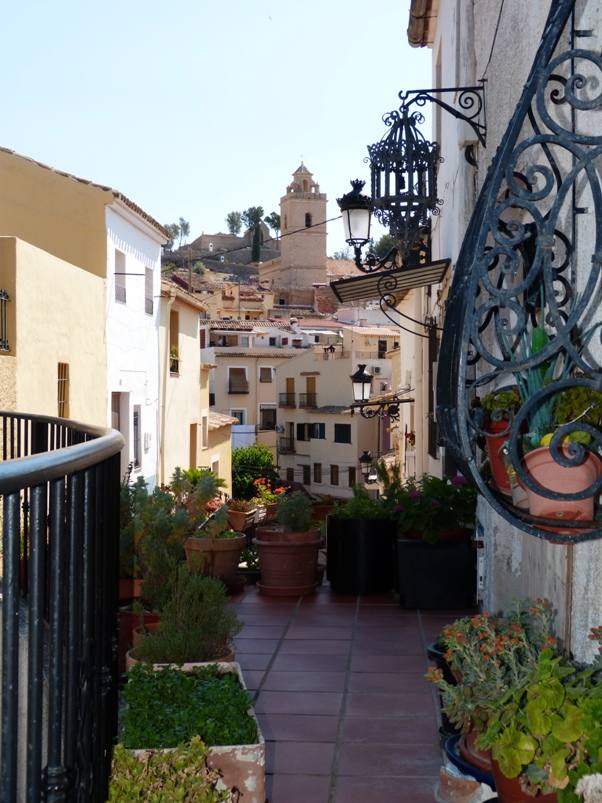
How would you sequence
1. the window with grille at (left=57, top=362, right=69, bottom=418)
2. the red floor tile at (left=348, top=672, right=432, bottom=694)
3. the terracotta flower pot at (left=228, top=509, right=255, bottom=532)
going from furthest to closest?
the window with grille at (left=57, top=362, right=69, bottom=418)
the terracotta flower pot at (left=228, top=509, right=255, bottom=532)
the red floor tile at (left=348, top=672, right=432, bottom=694)

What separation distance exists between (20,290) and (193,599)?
8335 millimetres

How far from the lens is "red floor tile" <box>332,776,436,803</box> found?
154 inches

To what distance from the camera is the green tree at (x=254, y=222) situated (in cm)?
11612

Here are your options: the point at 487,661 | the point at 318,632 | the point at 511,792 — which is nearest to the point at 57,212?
the point at 318,632

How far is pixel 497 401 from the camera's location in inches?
122

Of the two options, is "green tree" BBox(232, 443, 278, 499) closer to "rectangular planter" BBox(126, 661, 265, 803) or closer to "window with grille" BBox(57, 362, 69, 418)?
"window with grille" BBox(57, 362, 69, 418)

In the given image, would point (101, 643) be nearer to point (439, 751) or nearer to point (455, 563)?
point (439, 751)

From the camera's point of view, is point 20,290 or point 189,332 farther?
point 189,332

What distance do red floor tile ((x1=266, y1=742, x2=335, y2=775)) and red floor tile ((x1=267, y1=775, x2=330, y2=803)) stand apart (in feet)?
0.17

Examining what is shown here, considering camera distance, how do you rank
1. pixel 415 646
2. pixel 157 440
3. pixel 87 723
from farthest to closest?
1. pixel 157 440
2. pixel 415 646
3. pixel 87 723

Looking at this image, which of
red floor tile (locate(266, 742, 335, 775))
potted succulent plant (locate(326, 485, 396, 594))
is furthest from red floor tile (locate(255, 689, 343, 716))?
potted succulent plant (locate(326, 485, 396, 594))

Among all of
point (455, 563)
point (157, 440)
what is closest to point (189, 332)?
point (157, 440)

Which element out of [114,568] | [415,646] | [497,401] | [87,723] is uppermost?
[497,401]

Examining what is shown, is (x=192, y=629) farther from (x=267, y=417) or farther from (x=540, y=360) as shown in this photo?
(x=267, y=417)
